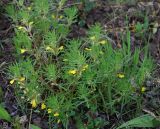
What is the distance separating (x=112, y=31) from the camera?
3.13 meters

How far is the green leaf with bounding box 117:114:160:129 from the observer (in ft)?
7.72

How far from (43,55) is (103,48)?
0.47m

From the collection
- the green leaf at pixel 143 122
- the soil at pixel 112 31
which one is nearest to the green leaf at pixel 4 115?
the soil at pixel 112 31

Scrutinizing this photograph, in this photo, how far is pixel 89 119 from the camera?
244cm

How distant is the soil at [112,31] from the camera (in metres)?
2.58

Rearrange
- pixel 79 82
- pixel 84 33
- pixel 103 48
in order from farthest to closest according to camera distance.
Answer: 1. pixel 84 33
2. pixel 103 48
3. pixel 79 82

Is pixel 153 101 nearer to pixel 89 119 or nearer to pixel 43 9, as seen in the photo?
pixel 89 119

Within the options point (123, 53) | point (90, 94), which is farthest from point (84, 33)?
point (90, 94)

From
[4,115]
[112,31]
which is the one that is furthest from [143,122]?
[112,31]

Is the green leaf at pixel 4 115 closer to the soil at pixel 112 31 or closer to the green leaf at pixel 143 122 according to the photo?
the soil at pixel 112 31

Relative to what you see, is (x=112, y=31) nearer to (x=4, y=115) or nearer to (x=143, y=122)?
(x=143, y=122)

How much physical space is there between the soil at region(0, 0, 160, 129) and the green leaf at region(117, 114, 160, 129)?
9 centimetres

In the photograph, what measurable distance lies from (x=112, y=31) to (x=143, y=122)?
994 millimetres

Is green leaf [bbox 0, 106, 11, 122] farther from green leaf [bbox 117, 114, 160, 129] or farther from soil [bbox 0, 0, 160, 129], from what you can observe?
green leaf [bbox 117, 114, 160, 129]
